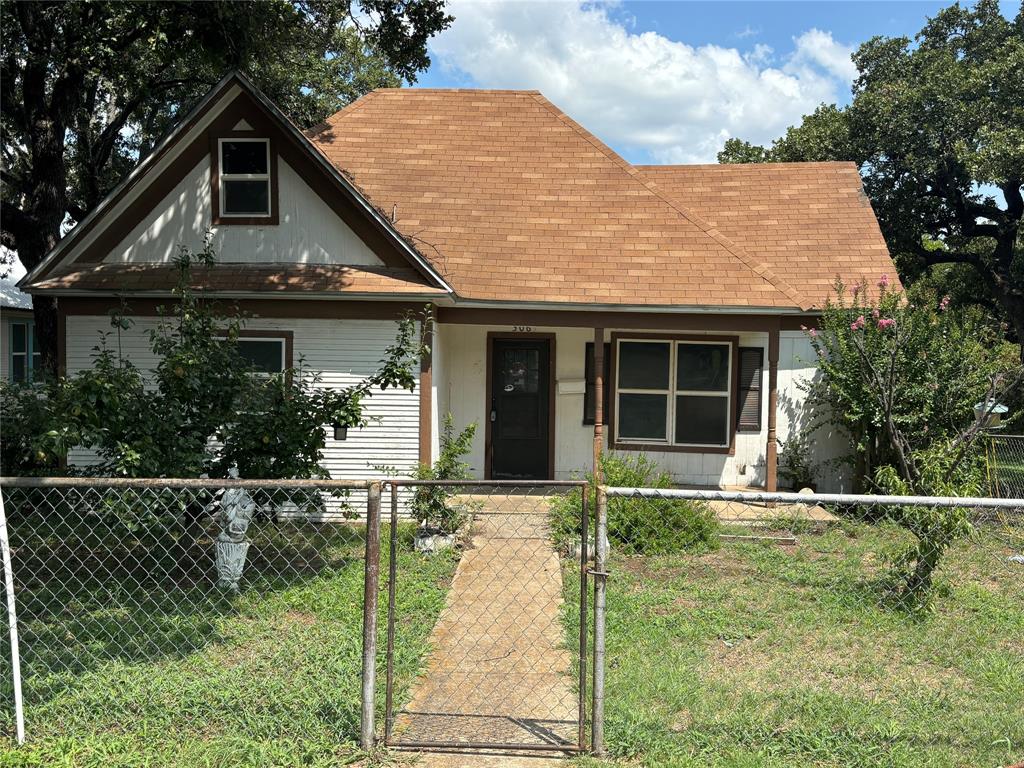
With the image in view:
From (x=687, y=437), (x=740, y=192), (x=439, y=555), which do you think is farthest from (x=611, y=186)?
(x=439, y=555)

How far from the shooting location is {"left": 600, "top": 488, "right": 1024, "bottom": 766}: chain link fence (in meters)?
4.42

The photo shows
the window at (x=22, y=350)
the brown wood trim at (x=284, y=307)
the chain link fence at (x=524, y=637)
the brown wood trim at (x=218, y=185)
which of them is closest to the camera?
the chain link fence at (x=524, y=637)

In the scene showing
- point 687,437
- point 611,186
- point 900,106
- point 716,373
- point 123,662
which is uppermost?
point 900,106

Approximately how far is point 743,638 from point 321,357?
665 cm

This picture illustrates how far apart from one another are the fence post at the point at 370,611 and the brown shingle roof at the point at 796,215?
9673 mm

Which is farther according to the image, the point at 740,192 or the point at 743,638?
the point at 740,192

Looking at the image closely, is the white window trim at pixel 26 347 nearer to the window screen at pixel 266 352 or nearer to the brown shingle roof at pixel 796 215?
the window screen at pixel 266 352

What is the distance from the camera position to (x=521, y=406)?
497 inches

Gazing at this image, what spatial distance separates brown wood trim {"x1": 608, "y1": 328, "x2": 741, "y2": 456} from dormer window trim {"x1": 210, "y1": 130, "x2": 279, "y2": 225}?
5407 mm

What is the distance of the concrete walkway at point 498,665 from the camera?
4578 millimetres

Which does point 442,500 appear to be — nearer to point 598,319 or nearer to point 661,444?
point 598,319

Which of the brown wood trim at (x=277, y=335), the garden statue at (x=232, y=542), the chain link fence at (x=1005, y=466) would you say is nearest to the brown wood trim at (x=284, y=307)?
the brown wood trim at (x=277, y=335)

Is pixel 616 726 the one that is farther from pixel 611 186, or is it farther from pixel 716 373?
pixel 611 186

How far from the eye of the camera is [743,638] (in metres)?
6.09
